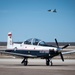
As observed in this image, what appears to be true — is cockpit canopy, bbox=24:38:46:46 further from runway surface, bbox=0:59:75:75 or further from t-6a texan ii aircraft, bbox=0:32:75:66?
runway surface, bbox=0:59:75:75

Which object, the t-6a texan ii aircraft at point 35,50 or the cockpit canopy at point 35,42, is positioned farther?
the cockpit canopy at point 35,42

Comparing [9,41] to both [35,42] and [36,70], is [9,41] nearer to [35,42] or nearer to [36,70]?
[35,42]

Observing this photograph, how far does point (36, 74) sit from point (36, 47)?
1005 centimetres

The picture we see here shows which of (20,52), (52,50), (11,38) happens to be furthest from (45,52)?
(11,38)

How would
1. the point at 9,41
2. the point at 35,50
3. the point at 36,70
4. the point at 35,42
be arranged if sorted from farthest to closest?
1. the point at 9,41
2. the point at 35,42
3. the point at 35,50
4. the point at 36,70

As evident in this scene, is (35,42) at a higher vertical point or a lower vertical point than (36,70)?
higher

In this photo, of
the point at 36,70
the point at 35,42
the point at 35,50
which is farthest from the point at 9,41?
the point at 36,70

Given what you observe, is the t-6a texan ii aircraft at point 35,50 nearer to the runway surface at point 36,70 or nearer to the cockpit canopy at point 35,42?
the cockpit canopy at point 35,42

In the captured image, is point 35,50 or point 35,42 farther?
point 35,42

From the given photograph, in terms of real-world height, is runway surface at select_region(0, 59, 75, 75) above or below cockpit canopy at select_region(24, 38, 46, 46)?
below

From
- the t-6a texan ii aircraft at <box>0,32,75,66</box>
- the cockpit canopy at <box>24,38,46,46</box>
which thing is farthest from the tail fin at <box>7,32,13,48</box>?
the cockpit canopy at <box>24,38,46,46</box>

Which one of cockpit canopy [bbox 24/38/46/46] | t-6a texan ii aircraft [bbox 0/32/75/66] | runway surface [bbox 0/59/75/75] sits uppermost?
cockpit canopy [bbox 24/38/46/46]

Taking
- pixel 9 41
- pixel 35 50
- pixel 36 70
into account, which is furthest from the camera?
pixel 9 41

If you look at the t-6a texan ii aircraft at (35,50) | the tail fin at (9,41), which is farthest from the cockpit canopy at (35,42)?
the tail fin at (9,41)
